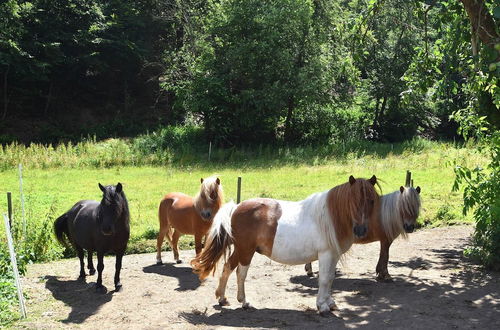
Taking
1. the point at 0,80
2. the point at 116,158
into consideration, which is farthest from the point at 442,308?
the point at 0,80

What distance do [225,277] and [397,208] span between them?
307cm

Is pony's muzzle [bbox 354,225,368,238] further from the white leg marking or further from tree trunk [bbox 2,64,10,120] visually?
tree trunk [bbox 2,64,10,120]

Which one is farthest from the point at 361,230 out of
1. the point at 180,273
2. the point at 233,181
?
the point at 233,181

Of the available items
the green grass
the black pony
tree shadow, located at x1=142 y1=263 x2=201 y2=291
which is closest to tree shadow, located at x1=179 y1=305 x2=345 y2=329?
tree shadow, located at x1=142 y1=263 x2=201 y2=291

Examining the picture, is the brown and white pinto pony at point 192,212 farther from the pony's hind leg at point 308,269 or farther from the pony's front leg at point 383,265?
the pony's front leg at point 383,265

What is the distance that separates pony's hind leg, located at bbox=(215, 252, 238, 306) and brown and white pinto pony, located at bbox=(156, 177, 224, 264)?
1.50m

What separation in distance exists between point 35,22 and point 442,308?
100ft

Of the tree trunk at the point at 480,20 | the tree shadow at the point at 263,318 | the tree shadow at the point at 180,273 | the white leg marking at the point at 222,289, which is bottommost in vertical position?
the tree shadow at the point at 180,273

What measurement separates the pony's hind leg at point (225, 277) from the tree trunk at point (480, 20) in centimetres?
457

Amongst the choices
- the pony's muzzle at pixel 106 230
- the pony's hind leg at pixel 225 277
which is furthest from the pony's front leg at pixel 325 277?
the pony's muzzle at pixel 106 230

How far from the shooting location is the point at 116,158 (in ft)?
79.0

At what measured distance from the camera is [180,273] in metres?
9.32

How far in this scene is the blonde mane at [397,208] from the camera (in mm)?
8617

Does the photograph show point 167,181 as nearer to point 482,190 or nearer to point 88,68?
point 482,190
